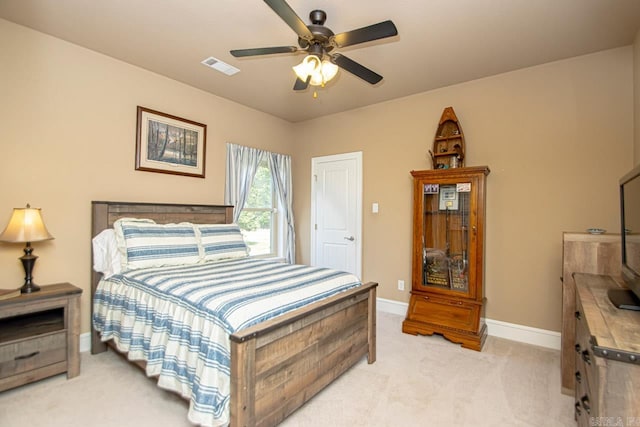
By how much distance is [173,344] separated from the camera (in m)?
1.83

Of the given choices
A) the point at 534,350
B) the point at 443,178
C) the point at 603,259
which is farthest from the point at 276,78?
the point at 534,350

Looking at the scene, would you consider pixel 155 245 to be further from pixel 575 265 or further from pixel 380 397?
pixel 575 265

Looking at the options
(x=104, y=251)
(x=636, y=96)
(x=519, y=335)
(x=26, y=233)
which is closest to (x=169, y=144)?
(x=104, y=251)

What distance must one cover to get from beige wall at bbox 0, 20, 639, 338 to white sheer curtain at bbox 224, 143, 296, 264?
21cm

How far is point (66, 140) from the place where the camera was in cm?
269

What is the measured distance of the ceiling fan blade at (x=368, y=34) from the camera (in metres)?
1.75

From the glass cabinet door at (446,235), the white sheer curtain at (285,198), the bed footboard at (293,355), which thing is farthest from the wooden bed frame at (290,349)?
the white sheer curtain at (285,198)

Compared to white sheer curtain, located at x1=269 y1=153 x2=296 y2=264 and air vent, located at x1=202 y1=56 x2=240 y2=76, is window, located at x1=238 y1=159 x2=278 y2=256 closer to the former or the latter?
white sheer curtain, located at x1=269 y1=153 x2=296 y2=264

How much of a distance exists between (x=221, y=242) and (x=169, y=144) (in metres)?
1.24

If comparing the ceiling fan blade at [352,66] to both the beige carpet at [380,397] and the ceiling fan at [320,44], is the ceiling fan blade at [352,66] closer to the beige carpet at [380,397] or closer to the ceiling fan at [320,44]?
the ceiling fan at [320,44]

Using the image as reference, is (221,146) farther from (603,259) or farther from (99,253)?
(603,259)

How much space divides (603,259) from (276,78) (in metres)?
3.25

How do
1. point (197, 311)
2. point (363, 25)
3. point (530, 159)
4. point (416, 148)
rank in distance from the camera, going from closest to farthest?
point (197, 311), point (363, 25), point (530, 159), point (416, 148)

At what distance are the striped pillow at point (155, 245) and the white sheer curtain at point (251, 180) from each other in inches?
45.0
